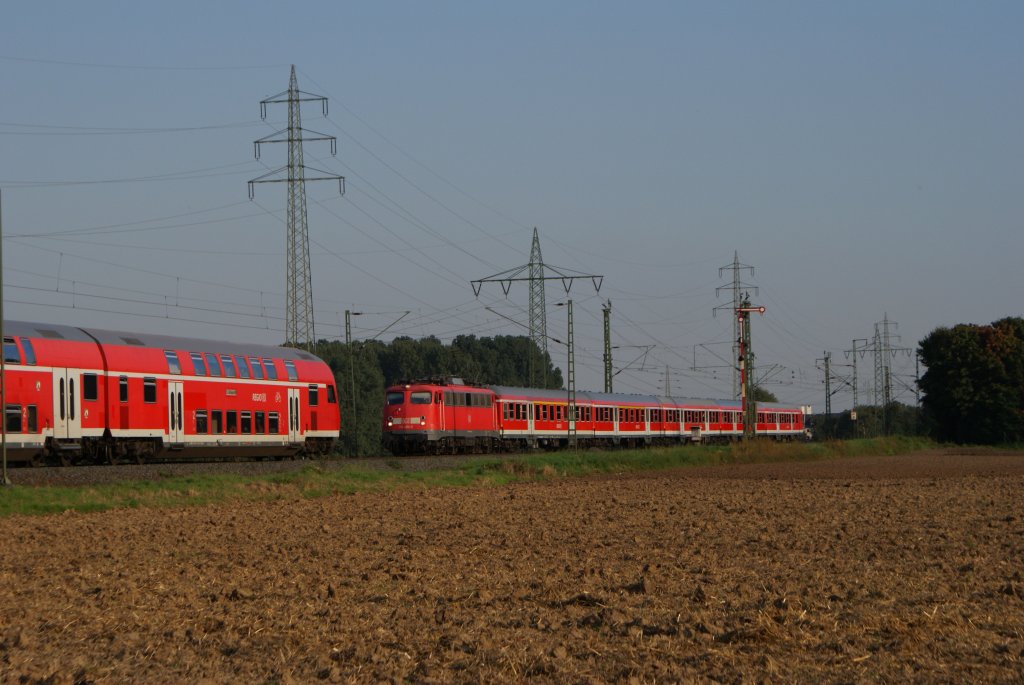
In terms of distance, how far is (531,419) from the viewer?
68625 mm

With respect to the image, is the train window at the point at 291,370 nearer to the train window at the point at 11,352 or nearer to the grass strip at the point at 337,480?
the grass strip at the point at 337,480

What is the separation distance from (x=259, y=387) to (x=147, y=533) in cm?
2257

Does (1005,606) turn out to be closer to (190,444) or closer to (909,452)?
(190,444)

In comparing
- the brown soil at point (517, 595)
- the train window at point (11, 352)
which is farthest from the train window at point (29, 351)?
the brown soil at point (517, 595)

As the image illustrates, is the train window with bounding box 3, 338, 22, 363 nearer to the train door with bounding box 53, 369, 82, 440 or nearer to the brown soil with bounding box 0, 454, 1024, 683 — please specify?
the train door with bounding box 53, 369, 82, 440

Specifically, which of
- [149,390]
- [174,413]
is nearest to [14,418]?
[149,390]

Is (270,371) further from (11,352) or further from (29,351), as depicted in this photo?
(11,352)

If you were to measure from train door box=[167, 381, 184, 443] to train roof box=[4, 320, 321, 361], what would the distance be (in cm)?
142

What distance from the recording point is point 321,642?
12.6 m

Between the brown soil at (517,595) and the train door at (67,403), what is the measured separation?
943 centimetres

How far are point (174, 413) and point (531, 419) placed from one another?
95.3ft

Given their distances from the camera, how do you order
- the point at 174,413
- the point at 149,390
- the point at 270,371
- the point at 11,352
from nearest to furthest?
the point at 11,352, the point at 149,390, the point at 174,413, the point at 270,371

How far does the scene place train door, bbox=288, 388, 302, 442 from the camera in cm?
4875

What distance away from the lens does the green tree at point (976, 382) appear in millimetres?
93438
